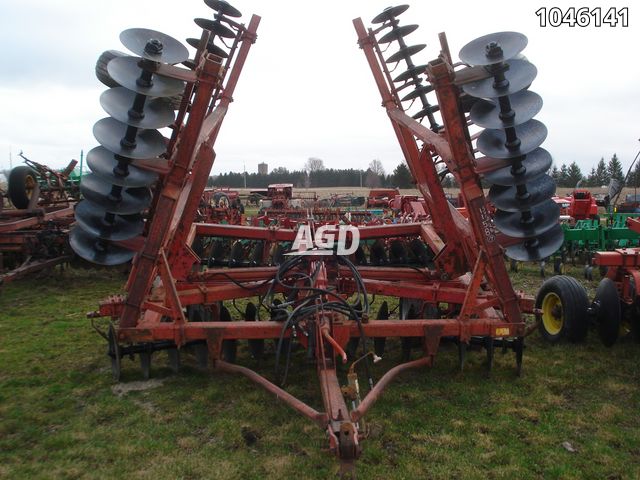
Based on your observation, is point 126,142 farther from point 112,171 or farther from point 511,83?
point 511,83

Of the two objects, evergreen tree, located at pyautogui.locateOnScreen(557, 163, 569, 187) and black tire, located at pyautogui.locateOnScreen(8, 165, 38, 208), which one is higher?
evergreen tree, located at pyautogui.locateOnScreen(557, 163, 569, 187)

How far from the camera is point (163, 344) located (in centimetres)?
425

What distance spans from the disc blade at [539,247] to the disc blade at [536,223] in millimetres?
84

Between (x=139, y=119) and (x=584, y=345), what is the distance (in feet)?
15.7

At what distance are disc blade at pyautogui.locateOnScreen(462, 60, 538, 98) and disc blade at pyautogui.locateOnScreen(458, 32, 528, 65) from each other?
104mm

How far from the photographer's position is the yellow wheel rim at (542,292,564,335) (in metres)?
5.65

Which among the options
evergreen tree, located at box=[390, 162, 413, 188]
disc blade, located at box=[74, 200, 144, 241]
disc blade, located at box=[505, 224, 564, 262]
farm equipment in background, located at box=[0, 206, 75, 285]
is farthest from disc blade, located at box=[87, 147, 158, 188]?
evergreen tree, located at box=[390, 162, 413, 188]

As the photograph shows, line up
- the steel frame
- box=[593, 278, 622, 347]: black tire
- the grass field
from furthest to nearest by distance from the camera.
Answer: box=[593, 278, 622, 347]: black tire < the steel frame < the grass field

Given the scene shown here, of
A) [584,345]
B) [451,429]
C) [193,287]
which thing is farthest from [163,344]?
[584,345]

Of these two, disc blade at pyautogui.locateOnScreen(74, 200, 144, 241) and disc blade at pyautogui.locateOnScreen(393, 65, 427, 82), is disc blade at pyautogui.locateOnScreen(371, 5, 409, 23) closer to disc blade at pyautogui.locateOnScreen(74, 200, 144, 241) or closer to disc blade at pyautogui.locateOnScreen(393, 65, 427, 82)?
disc blade at pyautogui.locateOnScreen(393, 65, 427, 82)

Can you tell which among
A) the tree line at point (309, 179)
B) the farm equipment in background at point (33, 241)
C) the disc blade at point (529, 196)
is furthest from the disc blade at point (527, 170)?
the tree line at point (309, 179)

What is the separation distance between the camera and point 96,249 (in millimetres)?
4156

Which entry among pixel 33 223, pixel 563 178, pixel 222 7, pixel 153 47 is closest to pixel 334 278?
pixel 153 47

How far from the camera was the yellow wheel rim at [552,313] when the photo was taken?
5.65 metres
